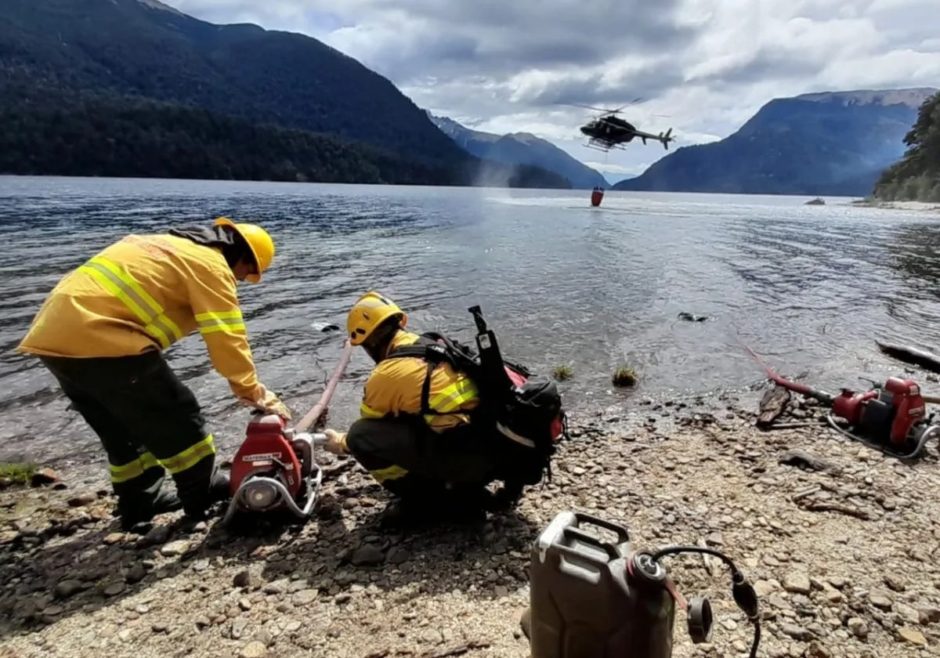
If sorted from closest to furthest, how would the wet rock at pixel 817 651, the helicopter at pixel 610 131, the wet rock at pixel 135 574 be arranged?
the wet rock at pixel 817 651, the wet rock at pixel 135 574, the helicopter at pixel 610 131

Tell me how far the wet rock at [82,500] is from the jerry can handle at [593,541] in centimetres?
555

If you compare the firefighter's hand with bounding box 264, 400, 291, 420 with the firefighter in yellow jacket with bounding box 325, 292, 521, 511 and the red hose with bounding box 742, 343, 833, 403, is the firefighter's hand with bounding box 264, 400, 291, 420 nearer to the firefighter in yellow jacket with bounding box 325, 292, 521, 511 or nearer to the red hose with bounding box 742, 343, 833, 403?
the firefighter in yellow jacket with bounding box 325, 292, 521, 511

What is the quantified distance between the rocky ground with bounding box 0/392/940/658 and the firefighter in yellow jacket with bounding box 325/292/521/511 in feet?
1.64

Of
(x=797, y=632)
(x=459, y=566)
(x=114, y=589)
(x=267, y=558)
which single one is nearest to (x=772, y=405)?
(x=797, y=632)

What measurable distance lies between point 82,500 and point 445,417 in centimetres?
426

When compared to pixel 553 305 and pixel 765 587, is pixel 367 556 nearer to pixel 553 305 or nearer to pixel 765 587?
pixel 765 587

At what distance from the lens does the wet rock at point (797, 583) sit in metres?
3.91

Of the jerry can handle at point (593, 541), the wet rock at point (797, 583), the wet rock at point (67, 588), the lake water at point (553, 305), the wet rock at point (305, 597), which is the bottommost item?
the lake water at point (553, 305)

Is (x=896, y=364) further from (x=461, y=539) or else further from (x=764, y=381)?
(x=461, y=539)

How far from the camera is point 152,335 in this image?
4.53m

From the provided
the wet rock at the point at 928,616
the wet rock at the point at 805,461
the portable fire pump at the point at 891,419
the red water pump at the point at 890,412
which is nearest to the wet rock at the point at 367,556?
→ the wet rock at the point at 928,616

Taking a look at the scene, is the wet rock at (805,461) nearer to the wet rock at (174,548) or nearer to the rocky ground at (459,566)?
the rocky ground at (459,566)

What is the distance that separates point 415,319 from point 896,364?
11.1m

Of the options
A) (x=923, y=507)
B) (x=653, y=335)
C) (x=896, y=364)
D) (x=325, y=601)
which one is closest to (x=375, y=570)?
(x=325, y=601)
